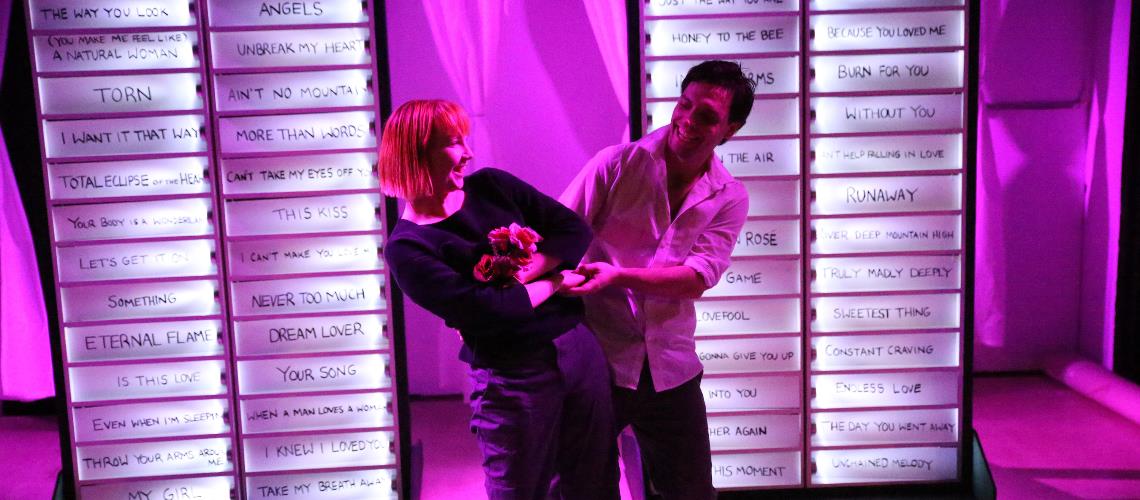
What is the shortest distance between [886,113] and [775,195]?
0.48m

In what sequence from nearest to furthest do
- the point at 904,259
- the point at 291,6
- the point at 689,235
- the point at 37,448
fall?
the point at 689,235, the point at 291,6, the point at 904,259, the point at 37,448

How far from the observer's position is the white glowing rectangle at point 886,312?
2.93 m

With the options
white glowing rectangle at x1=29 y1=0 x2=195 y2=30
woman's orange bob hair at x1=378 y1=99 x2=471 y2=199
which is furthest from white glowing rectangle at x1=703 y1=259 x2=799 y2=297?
white glowing rectangle at x1=29 y1=0 x2=195 y2=30

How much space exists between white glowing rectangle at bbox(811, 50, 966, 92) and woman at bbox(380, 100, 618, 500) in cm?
136

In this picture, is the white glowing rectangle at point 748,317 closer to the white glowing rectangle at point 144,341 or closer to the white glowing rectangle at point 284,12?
the white glowing rectangle at point 284,12

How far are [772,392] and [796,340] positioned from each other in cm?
21

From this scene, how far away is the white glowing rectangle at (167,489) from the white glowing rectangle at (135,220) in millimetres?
905

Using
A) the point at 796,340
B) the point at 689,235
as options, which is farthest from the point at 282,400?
the point at 796,340

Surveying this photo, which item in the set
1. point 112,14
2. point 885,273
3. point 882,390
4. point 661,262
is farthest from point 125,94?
point 882,390

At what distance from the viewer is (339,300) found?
2.87 meters

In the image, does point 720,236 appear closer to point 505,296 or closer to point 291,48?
point 505,296

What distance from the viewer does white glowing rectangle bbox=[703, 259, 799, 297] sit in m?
2.87

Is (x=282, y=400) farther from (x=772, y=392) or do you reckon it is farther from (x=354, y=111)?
(x=772, y=392)

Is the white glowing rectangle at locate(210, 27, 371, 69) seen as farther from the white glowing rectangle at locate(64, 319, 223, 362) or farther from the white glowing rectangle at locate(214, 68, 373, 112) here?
the white glowing rectangle at locate(64, 319, 223, 362)
